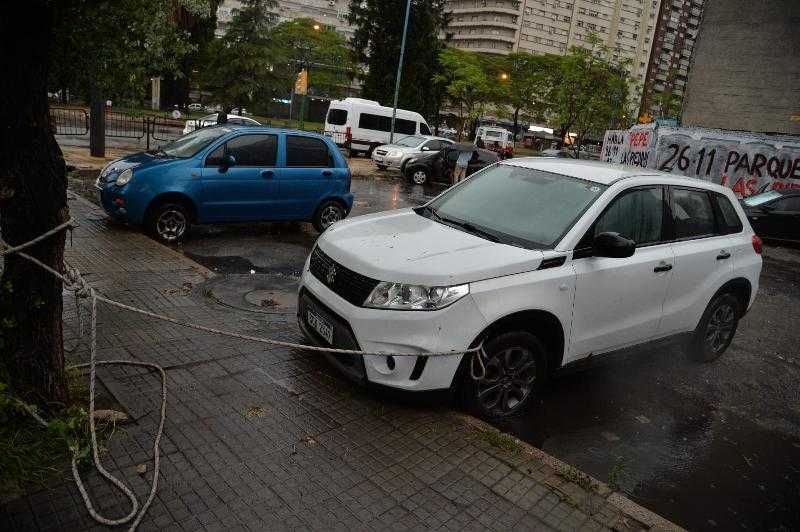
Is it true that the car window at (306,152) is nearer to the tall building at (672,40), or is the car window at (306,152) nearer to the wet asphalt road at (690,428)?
the wet asphalt road at (690,428)

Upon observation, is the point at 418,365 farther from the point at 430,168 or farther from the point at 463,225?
the point at 430,168

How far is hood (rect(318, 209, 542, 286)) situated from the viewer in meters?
3.84

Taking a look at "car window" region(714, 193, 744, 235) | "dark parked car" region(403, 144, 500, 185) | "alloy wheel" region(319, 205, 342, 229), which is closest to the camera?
"car window" region(714, 193, 744, 235)

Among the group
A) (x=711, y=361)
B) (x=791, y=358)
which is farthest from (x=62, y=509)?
(x=791, y=358)

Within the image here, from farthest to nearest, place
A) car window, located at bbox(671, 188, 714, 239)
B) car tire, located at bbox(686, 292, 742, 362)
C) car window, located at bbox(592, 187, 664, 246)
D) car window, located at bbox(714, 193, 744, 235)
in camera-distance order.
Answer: car tire, located at bbox(686, 292, 742, 362), car window, located at bbox(714, 193, 744, 235), car window, located at bbox(671, 188, 714, 239), car window, located at bbox(592, 187, 664, 246)

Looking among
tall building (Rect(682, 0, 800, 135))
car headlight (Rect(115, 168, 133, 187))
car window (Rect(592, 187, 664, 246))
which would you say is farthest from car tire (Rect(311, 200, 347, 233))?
tall building (Rect(682, 0, 800, 135))

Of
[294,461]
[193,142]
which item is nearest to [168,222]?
[193,142]

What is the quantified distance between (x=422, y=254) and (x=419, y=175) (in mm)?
16126

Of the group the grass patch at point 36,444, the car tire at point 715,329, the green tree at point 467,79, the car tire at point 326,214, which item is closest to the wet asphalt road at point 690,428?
the car tire at point 715,329

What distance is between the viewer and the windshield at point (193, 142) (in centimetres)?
851

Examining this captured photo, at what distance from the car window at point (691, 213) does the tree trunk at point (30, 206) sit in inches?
191

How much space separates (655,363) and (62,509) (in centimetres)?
549

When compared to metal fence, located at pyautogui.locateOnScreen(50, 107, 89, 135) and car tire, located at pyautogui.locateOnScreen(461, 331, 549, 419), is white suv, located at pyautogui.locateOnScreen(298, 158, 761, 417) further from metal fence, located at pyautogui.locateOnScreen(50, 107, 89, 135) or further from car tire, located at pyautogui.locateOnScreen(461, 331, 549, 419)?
metal fence, located at pyautogui.locateOnScreen(50, 107, 89, 135)

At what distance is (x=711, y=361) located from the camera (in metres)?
6.16
